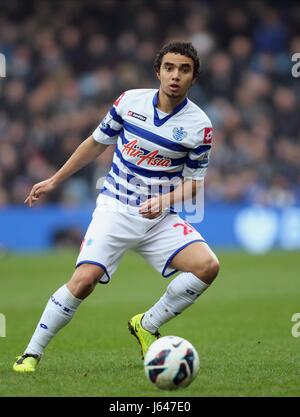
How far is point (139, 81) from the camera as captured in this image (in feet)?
68.9

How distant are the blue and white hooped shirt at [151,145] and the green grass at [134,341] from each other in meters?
1.33

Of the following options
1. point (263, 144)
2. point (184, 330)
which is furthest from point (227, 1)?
point (184, 330)

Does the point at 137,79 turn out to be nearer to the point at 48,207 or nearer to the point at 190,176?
the point at 48,207

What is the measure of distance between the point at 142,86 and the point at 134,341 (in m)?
12.9

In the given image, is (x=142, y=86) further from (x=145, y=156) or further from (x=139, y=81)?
(x=145, y=156)

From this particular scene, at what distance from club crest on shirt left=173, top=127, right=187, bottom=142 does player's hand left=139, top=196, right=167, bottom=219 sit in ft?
1.64

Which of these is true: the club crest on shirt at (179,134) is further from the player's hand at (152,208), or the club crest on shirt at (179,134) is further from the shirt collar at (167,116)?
the player's hand at (152,208)

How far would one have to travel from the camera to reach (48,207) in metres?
19.2

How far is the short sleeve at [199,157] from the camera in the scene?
6.76 metres

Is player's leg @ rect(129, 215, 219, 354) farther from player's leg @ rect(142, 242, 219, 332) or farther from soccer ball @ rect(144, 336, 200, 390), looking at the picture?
soccer ball @ rect(144, 336, 200, 390)

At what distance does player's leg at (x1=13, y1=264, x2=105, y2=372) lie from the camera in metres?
6.53
